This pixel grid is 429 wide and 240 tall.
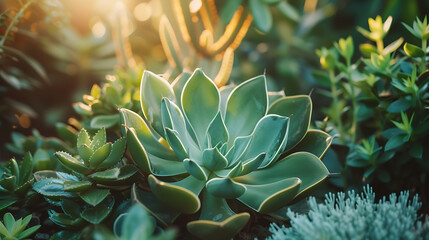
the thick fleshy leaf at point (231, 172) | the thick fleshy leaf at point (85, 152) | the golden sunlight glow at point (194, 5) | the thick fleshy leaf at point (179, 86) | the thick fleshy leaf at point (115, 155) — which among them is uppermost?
the golden sunlight glow at point (194, 5)

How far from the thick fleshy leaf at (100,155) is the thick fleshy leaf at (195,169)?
0.60 ft

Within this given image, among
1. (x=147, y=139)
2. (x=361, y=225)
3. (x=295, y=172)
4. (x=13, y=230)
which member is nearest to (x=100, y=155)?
(x=147, y=139)

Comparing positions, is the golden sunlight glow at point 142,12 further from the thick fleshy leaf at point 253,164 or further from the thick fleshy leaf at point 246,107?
Result: the thick fleshy leaf at point 253,164

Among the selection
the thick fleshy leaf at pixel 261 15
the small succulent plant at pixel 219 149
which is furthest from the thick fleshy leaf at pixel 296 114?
the thick fleshy leaf at pixel 261 15

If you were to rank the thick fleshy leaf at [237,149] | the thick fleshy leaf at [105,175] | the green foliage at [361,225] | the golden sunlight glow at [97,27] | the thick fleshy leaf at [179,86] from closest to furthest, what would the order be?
the green foliage at [361,225]
the thick fleshy leaf at [105,175]
the thick fleshy leaf at [237,149]
the thick fleshy leaf at [179,86]
the golden sunlight glow at [97,27]

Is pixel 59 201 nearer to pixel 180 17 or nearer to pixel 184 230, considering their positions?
pixel 184 230

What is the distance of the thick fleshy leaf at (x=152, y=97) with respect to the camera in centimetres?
95

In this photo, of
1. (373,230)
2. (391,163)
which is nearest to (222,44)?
(391,163)

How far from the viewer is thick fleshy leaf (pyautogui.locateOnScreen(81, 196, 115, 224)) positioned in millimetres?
809

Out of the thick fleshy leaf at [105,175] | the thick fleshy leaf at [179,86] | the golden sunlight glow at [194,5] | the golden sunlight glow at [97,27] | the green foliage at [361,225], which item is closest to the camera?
the green foliage at [361,225]

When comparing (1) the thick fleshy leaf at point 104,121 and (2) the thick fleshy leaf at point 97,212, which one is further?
(1) the thick fleshy leaf at point 104,121

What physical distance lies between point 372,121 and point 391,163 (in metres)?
0.19

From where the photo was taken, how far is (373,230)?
762 millimetres

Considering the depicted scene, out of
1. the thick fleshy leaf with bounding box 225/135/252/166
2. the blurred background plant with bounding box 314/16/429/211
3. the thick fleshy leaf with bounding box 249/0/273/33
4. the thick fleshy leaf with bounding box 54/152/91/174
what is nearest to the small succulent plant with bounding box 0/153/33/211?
the thick fleshy leaf with bounding box 54/152/91/174
